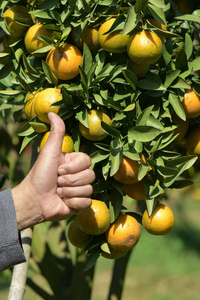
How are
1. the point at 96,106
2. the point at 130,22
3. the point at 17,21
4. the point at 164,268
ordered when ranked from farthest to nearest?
the point at 164,268
the point at 17,21
the point at 96,106
the point at 130,22

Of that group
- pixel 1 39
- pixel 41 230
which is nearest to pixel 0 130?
pixel 41 230

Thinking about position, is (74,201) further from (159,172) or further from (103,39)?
(103,39)

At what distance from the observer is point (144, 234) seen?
16.7ft

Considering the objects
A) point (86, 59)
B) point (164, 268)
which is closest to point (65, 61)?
point (86, 59)

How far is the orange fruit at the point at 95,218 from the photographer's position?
0.94m

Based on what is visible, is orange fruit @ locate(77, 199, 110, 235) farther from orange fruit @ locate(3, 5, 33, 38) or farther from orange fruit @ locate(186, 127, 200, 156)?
orange fruit @ locate(3, 5, 33, 38)

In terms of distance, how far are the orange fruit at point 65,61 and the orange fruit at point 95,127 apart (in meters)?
0.10

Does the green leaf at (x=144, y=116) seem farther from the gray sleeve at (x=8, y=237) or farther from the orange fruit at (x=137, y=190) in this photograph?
the gray sleeve at (x=8, y=237)

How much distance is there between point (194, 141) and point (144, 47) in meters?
0.33

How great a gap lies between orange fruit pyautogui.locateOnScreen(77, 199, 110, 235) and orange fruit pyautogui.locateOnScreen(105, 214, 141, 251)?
0.09 feet

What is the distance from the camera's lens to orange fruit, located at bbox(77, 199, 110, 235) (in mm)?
944

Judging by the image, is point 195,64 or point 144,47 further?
point 195,64

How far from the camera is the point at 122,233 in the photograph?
98 centimetres

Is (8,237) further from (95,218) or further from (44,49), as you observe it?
(44,49)
